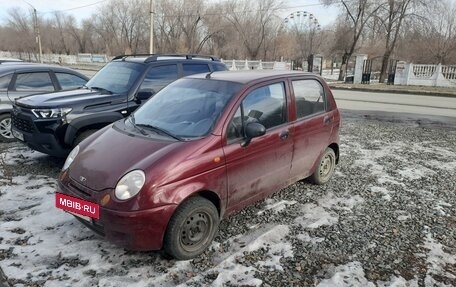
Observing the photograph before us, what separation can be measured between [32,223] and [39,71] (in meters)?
4.89

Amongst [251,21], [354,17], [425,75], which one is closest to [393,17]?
[354,17]

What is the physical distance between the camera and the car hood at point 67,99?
18.6ft

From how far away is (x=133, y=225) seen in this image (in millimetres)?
3162

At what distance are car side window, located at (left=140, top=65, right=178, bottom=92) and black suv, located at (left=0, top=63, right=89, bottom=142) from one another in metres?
2.09

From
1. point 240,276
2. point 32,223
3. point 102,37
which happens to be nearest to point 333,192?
point 240,276

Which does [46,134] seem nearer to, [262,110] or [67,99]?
[67,99]

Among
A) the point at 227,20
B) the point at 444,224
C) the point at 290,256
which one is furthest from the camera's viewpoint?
the point at 227,20

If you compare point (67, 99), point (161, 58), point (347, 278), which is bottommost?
point (347, 278)

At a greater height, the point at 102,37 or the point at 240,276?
the point at 102,37

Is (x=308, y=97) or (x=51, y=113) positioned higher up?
(x=308, y=97)

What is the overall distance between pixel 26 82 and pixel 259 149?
611 centimetres

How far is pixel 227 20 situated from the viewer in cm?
5656

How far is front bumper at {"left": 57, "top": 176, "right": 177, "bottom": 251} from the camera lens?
3.16 m

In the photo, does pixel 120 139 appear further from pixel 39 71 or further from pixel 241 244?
pixel 39 71
